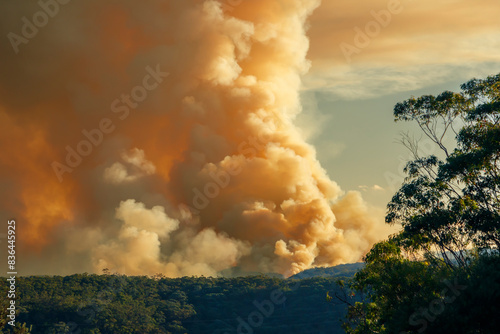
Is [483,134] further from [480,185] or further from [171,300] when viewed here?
[171,300]

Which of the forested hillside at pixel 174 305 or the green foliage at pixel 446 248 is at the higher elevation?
the forested hillside at pixel 174 305

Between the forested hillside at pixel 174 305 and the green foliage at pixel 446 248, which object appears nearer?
the green foliage at pixel 446 248

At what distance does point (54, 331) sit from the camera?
123m

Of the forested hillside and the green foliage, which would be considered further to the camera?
the forested hillside

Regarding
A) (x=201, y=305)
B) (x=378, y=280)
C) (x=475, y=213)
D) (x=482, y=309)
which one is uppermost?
(x=201, y=305)

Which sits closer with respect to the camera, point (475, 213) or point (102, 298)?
point (475, 213)

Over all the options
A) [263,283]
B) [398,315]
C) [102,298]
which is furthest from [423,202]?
[263,283]

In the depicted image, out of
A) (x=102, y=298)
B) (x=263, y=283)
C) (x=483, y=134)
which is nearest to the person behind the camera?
(x=483, y=134)

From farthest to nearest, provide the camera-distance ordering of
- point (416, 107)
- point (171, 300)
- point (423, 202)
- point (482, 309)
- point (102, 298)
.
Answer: point (171, 300), point (102, 298), point (416, 107), point (423, 202), point (482, 309)

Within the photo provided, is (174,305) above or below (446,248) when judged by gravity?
above

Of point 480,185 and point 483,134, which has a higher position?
point 483,134

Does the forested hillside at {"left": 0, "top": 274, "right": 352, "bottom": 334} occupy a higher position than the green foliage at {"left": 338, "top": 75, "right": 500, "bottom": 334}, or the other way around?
the forested hillside at {"left": 0, "top": 274, "right": 352, "bottom": 334}

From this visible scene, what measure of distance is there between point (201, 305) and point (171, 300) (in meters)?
10.0

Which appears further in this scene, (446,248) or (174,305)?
(174,305)
